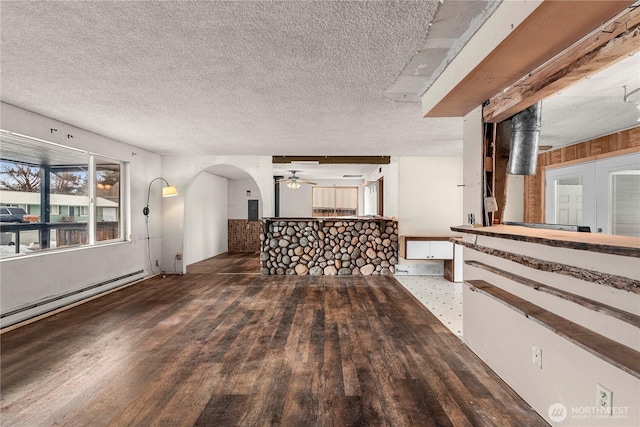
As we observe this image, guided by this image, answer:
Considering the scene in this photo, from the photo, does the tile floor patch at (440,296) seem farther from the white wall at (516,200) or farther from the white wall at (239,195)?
the white wall at (239,195)

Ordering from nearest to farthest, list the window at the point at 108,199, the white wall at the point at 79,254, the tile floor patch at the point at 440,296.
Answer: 1. the white wall at the point at 79,254
2. the tile floor patch at the point at 440,296
3. the window at the point at 108,199

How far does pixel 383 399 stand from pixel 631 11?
7.35 feet

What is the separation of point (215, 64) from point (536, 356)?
2763 millimetres

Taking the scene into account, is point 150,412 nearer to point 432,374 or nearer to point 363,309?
point 432,374

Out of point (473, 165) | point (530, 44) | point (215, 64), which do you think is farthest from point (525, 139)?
point (215, 64)

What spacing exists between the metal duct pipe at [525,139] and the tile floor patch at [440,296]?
1.57 m

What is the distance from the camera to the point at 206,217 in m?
7.16

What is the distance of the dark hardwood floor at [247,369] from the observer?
170cm

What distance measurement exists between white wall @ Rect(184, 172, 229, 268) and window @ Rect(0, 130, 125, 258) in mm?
1531

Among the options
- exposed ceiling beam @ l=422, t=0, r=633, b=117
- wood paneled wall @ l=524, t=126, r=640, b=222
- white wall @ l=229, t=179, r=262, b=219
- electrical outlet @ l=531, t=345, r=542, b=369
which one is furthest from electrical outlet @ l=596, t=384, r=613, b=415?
white wall @ l=229, t=179, r=262, b=219

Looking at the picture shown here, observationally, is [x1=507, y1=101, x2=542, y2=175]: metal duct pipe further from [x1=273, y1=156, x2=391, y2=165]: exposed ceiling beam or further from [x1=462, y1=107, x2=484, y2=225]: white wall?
[x1=273, y1=156, x2=391, y2=165]: exposed ceiling beam

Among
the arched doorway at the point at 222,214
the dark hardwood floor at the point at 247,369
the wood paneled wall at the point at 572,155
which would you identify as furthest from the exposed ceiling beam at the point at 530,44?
the arched doorway at the point at 222,214

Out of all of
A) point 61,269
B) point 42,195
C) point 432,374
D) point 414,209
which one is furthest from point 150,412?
point 414,209

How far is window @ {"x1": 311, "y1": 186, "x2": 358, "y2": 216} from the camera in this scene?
29.6ft
